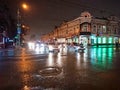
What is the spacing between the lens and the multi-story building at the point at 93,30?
67562 millimetres

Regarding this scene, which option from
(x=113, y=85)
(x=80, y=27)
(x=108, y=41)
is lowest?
(x=113, y=85)

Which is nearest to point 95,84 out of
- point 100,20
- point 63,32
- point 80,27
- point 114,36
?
point 80,27

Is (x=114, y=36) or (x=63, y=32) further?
(x=63, y=32)

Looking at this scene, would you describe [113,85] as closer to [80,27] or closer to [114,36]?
[80,27]

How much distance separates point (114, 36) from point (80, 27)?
1753 cm

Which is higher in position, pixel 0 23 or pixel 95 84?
pixel 0 23

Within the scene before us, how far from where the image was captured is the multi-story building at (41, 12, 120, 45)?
222ft

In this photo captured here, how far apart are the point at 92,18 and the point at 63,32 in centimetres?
2525

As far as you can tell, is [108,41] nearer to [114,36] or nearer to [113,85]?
[114,36]

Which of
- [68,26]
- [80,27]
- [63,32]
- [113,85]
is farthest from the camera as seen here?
[63,32]

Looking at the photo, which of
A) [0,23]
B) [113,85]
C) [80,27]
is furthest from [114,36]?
[113,85]

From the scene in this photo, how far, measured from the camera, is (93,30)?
68875mm

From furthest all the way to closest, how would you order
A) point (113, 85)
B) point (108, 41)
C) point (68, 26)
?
point (68, 26), point (108, 41), point (113, 85)

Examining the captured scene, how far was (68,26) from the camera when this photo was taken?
270 feet
